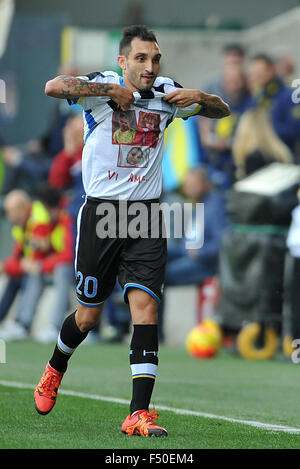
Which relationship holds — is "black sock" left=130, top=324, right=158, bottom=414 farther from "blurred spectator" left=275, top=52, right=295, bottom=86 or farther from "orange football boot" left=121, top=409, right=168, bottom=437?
"blurred spectator" left=275, top=52, right=295, bottom=86

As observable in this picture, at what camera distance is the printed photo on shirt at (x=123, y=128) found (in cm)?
620

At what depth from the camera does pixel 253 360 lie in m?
11.2

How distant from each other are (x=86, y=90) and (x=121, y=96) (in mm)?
200

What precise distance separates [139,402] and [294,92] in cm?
735

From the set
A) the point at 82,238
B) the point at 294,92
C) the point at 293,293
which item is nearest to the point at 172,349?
the point at 293,293

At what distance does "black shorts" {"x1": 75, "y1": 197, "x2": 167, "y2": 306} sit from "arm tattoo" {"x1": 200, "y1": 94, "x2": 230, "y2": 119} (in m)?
0.68

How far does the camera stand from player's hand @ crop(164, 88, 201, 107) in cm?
617

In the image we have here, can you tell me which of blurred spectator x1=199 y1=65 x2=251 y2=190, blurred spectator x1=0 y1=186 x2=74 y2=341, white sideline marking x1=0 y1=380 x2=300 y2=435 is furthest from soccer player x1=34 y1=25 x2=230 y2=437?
blurred spectator x1=0 y1=186 x2=74 y2=341

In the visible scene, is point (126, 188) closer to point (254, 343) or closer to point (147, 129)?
point (147, 129)

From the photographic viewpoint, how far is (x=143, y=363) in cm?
599

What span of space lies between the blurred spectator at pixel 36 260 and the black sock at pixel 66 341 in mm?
6703

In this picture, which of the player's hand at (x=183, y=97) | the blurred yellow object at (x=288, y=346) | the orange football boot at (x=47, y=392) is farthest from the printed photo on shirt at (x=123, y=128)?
the blurred yellow object at (x=288, y=346)

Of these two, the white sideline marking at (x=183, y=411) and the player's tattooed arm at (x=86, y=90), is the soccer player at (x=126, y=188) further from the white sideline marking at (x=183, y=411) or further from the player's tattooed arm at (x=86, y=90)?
the white sideline marking at (x=183, y=411)

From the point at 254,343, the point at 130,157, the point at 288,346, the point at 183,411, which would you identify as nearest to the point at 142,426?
the point at 183,411
